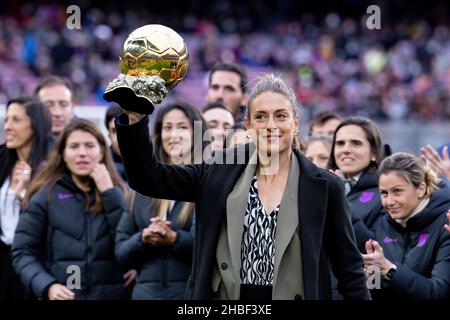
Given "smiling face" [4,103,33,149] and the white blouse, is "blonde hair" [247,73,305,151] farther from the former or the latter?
"smiling face" [4,103,33,149]

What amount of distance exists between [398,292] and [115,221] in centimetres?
208

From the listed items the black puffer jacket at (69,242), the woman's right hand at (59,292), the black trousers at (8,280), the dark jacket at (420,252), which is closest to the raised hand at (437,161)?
the dark jacket at (420,252)

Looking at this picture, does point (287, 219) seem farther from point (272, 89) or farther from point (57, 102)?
point (57, 102)

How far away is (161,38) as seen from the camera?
13.6 ft

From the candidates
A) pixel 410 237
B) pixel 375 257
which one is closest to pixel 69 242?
pixel 375 257

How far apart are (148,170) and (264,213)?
582 millimetres

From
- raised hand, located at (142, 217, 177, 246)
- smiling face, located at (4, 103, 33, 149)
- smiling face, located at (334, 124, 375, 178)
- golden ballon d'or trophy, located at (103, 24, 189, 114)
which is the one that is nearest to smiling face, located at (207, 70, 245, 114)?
smiling face, located at (4, 103, 33, 149)

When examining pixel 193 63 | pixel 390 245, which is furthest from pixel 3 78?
pixel 390 245

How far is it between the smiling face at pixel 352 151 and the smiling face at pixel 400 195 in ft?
2.27

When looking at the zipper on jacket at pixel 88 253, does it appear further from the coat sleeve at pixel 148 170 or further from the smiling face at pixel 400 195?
the coat sleeve at pixel 148 170

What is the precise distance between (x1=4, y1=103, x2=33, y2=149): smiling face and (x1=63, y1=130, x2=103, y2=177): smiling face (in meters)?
0.77

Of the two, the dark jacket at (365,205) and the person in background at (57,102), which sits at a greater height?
the person in background at (57,102)

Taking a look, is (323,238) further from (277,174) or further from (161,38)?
(161,38)

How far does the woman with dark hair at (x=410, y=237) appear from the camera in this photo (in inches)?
210
